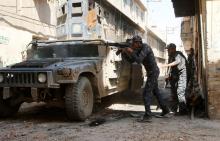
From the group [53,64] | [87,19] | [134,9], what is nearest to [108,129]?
[53,64]

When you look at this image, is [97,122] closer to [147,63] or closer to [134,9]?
[147,63]

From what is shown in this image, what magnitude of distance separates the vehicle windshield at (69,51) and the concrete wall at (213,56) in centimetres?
228

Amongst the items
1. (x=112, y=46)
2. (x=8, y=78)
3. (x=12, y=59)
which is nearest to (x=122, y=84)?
(x=112, y=46)

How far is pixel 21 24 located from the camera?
14703 mm

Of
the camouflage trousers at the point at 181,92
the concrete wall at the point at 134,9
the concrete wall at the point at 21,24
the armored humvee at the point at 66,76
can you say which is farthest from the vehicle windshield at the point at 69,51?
the concrete wall at the point at 134,9

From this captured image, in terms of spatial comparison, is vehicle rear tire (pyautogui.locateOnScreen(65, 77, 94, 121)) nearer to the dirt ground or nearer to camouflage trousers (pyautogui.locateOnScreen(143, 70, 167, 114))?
the dirt ground

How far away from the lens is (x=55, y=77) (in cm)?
609

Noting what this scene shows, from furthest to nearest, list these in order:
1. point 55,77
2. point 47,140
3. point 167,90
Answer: point 167,90 < point 55,77 < point 47,140

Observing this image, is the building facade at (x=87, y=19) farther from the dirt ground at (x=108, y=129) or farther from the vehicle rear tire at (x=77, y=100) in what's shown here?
the vehicle rear tire at (x=77, y=100)

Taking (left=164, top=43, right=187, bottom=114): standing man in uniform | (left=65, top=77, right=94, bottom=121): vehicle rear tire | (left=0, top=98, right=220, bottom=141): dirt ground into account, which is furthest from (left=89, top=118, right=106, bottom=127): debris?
(left=164, top=43, right=187, bottom=114): standing man in uniform

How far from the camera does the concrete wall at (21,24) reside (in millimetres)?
13172

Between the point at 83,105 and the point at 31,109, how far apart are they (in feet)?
→ 7.26

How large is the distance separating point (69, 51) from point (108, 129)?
2.43 metres

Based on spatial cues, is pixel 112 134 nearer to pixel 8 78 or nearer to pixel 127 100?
pixel 8 78
